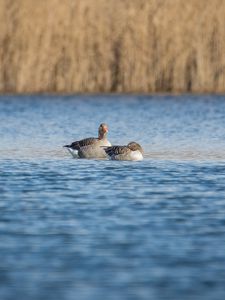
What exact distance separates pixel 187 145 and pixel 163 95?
38.3 feet

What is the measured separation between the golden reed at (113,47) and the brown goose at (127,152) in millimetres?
13609

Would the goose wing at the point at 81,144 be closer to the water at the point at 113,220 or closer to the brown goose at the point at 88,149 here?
the brown goose at the point at 88,149

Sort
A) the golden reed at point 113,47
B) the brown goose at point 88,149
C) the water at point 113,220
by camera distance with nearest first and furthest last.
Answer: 1. the water at point 113,220
2. the brown goose at point 88,149
3. the golden reed at point 113,47

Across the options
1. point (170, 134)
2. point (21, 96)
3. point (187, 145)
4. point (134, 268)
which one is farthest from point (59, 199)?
point (21, 96)

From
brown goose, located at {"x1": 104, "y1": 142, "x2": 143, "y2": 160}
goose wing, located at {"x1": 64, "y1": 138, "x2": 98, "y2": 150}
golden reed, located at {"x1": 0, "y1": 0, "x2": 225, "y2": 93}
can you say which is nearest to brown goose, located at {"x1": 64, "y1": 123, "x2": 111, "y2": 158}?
goose wing, located at {"x1": 64, "y1": 138, "x2": 98, "y2": 150}

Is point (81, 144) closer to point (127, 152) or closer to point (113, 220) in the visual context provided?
A: point (127, 152)

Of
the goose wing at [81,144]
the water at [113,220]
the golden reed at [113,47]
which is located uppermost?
the golden reed at [113,47]

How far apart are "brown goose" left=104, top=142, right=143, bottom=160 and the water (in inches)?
5.0

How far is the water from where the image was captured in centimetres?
743

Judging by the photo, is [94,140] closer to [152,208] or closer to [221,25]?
[152,208]

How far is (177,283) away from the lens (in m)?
7.39

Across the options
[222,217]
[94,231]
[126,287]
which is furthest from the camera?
[222,217]

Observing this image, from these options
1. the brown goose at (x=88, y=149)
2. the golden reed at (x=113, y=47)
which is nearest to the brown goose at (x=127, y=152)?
the brown goose at (x=88, y=149)

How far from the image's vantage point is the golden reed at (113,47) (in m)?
29.1
